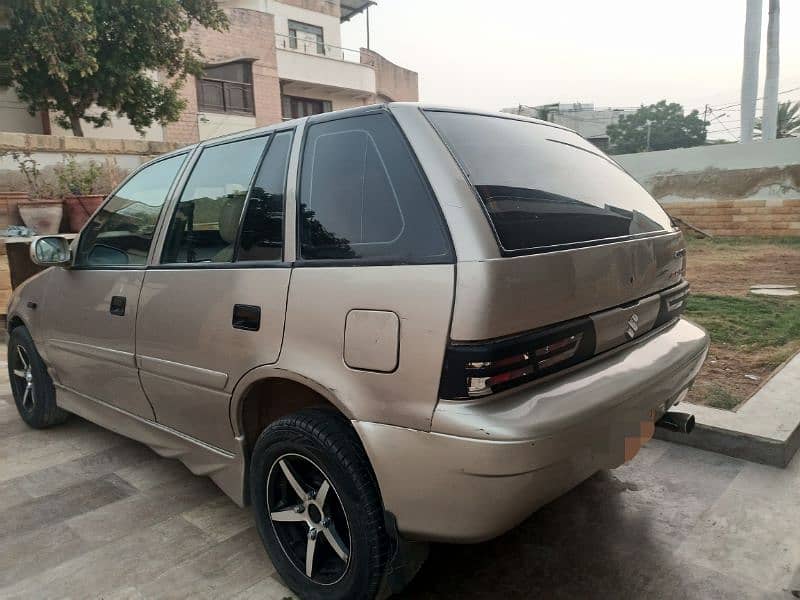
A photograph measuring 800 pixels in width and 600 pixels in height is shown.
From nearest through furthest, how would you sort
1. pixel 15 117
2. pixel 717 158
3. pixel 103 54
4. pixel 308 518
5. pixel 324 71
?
1. pixel 308 518
2. pixel 717 158
3. pixel 103 54
4. pixel 15 117
5. pixel 324 71

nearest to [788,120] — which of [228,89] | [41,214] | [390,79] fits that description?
[390,79]

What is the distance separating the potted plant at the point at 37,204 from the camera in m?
7.73

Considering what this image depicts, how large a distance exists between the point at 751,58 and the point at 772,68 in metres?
1.02

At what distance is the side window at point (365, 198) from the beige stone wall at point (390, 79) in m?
25.5

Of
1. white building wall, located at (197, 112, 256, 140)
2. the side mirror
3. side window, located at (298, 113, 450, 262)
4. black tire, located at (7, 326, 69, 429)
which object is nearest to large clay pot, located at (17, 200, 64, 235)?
black tire, located at (7, 326, 69, 429)

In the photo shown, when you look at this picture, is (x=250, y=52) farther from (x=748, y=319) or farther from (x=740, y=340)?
(x=740, y=340)

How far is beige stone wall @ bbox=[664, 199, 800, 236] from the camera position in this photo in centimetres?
1118

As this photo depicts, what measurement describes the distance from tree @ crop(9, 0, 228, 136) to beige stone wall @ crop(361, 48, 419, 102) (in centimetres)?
1320

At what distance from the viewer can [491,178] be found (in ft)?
6.55

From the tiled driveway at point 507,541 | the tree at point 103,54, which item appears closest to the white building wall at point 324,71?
the tree at point 103,54

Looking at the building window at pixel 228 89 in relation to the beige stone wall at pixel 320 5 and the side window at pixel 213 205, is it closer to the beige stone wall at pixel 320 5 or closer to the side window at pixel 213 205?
the beige stone wall at pixel 320 5

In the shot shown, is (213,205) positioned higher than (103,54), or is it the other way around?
(103,54)

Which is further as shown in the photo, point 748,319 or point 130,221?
point 748,319

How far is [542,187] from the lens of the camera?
2.17 m
